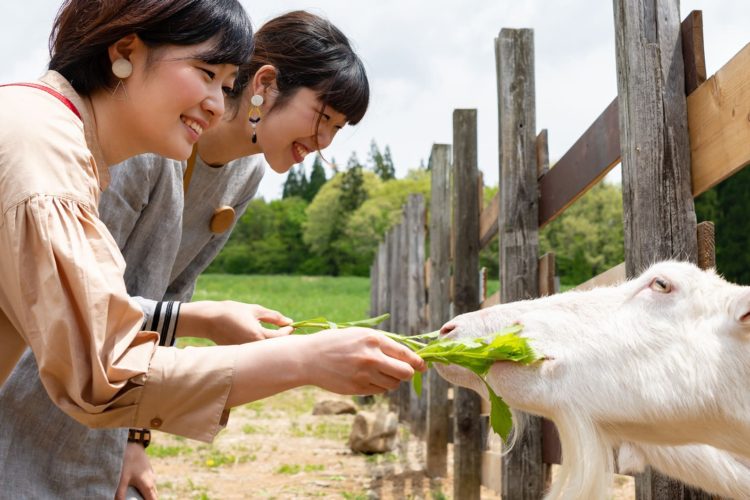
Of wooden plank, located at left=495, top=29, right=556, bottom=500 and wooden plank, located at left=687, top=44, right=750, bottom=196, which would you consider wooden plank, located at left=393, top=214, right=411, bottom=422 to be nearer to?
wooden plank, located at left=495, top=29, right=556, bottom=500

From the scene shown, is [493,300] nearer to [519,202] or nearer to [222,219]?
[519,202]

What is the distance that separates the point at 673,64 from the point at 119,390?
1.59 meters

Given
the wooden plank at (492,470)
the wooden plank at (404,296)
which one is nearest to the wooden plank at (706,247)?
the wooden plank at (492,470)

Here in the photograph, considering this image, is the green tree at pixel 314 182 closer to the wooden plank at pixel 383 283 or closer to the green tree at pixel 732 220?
the green tree at pixel 732 220

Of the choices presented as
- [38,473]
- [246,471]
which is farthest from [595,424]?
[246,471]

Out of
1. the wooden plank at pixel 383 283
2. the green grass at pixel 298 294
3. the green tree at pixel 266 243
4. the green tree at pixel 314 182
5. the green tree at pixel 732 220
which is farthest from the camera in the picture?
the green tree at pixel 314 182

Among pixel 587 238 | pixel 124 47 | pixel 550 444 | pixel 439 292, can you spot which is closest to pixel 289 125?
pixel 124 47

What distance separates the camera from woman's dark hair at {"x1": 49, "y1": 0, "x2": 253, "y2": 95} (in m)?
1.73

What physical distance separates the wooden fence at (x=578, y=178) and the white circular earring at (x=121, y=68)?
1257 mm

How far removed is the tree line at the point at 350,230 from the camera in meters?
41.5

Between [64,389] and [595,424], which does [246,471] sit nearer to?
[595,424]

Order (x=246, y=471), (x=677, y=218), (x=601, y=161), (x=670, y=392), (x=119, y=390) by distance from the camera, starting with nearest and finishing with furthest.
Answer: (x=119, y=390) → (x=670, y=392) → (x=677, y=218) → (x=601, y=161) → (x=246, y=471)

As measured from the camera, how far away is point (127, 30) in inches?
68.3

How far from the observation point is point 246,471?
6004 mm
